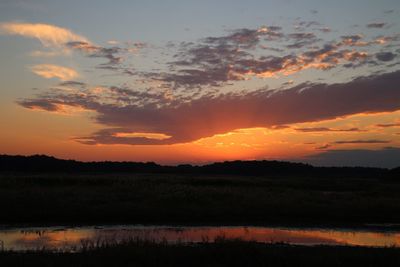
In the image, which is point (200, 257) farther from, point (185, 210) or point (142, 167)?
point (142, 167)

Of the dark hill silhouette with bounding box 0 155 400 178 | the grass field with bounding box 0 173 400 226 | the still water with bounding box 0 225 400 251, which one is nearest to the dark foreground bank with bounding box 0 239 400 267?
the still water with bounding box 0 225 400 251

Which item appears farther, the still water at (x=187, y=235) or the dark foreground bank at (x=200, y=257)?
the still water at (x=187, y=235)

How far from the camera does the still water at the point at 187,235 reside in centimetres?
2302

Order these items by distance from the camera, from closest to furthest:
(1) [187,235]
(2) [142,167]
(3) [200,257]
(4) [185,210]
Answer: (3) [200,257], (1) [187,235], (4) [185,210], (2) [142,167]

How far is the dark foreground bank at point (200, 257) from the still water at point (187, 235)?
6497 mm

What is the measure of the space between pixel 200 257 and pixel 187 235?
10.6 m

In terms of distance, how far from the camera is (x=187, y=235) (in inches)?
998

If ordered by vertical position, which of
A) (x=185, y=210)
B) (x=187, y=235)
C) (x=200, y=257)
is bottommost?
(x=187, y=235)

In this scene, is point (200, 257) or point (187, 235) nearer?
point (200, 257)

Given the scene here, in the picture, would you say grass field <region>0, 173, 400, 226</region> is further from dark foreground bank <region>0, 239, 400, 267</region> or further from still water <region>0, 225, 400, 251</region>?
dark foreground bank <region>0, 239, 400, 267</region>

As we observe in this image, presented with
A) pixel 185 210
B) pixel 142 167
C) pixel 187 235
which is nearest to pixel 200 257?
pixel 187 235

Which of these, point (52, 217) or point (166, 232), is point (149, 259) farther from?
point (52, 217)

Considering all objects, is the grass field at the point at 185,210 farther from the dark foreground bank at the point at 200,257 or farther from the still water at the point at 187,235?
the dark foreground bank at the point at 200,257

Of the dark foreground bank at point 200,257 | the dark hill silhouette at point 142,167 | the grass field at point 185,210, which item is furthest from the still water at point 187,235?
the dark hill silhouette at point 142,167
